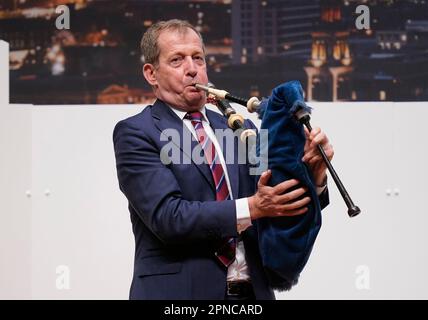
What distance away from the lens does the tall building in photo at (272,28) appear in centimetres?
348

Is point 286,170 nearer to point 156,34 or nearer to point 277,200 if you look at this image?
point 277,200

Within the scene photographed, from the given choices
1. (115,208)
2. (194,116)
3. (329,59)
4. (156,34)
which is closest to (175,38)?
(156,34)

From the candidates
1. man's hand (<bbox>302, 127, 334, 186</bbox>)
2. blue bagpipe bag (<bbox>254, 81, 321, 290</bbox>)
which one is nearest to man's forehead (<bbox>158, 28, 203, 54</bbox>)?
blue bagpipe bag (<bbox>254, 81, 321, 290</bbox>)

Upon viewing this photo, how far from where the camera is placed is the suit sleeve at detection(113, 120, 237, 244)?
6.31 feet

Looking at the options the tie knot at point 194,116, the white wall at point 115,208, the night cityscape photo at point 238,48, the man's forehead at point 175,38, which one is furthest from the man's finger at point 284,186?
the night cityscape photo at point 238,48

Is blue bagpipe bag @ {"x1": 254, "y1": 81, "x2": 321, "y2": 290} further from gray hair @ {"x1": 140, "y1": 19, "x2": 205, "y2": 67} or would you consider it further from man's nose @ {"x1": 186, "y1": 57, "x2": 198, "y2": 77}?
gray hair @ {"x1": 140, "y1": 19, "x2": 205, "y2": 67}

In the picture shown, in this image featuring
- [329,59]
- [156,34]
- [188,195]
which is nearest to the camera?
[188,195]

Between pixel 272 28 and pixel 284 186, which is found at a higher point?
pixel 272 28

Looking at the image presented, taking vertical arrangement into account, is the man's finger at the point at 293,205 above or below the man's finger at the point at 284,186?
below

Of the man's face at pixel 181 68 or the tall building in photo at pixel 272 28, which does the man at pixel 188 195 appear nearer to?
the man's face at pixel 181 68

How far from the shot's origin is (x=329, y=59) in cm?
347

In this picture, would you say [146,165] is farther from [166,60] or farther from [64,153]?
[64,153]

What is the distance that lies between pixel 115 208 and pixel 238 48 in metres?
0.85

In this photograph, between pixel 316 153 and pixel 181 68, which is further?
pixel 181 68
